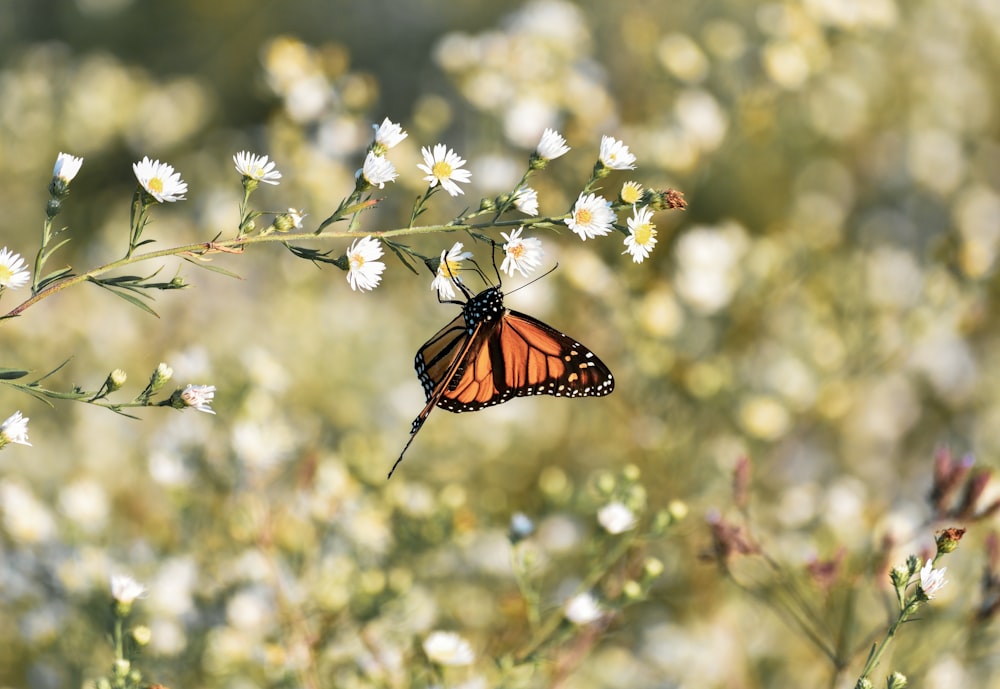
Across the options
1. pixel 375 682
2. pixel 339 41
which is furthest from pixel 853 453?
pixel 339 41

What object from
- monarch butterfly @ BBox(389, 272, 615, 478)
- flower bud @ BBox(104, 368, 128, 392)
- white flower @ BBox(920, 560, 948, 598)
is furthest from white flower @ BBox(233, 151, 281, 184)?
white flower @ BBox(920, 560, 948, 598)

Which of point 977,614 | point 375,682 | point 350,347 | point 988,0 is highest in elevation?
point 988,0

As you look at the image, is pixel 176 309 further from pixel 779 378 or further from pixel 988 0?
pixel 988 0

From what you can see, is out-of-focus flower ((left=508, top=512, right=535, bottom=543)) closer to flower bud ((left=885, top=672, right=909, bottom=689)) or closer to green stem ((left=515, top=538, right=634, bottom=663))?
green stem ((left=515, top=538, right=634, bottom=663))

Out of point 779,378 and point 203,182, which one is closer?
point 779,378

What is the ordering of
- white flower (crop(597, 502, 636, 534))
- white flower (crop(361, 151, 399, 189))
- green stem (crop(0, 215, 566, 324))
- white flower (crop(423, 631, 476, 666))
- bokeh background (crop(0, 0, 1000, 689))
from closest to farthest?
green stem (crop(0, 215, 566, 324)) < white flower (crop(361, 151, 399, 189)) < white flower (crop(423, 631, 476, 666)) < white flower (crop(597, 502, 636, 534)) < bokeh background (crop(0, 0, 1000, 689))

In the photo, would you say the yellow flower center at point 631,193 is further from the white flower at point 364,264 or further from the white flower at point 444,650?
the white flower at point 444,650

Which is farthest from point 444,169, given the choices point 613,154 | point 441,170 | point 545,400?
point 545,400

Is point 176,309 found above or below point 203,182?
below
